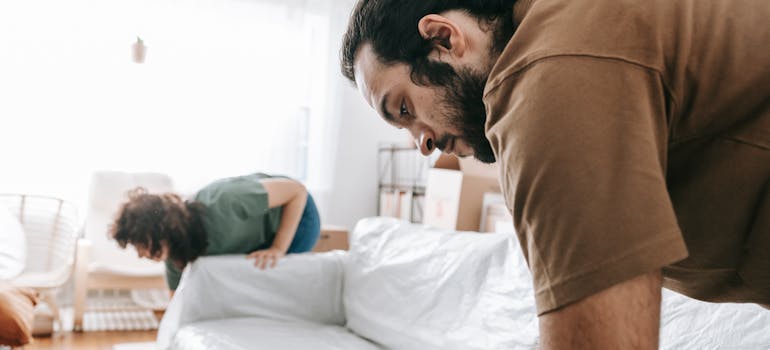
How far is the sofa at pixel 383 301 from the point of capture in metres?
1.49

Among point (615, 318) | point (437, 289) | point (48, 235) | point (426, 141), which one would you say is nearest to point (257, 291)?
point (437, 289)

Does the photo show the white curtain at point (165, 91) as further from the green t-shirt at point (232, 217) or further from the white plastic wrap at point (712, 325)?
the white plastic wrap at point (712, 325)

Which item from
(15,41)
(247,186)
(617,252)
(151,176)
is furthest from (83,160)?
(617,252)

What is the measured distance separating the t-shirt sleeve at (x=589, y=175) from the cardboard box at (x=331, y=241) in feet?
10.1

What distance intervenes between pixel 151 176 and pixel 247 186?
1.49 metres

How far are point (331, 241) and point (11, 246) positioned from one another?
5.26 ft

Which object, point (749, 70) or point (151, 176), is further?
point (151, 176)

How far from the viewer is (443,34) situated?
52 cm

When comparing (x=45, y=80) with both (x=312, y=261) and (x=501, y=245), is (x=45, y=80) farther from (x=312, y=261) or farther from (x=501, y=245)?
(x=501, y=245)

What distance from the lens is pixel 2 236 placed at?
2850mm

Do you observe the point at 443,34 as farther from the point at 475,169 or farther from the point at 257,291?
the point at 475,169

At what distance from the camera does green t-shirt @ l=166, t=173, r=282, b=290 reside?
228 centimetres

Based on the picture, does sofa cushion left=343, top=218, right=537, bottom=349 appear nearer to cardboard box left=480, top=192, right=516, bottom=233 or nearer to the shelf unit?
cardboard box left=480, top=192, right=516, bottom=233

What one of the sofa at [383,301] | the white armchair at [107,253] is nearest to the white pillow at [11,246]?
the white armchair at [107,253]
